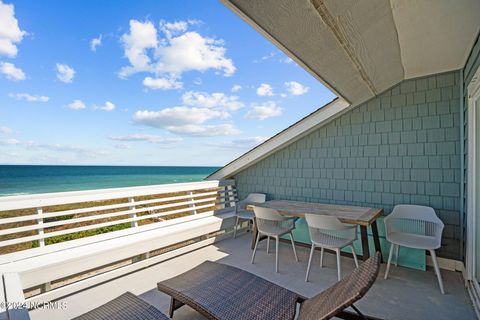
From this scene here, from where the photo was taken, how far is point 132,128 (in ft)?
49.2

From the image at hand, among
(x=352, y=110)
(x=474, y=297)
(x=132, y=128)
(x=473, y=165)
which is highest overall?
(x=132, y=128)

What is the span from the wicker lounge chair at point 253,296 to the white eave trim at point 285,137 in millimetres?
2526

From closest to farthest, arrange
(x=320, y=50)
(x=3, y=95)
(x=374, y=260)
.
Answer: (x=374, y=260) → (x=320, y=50) → (x=3, y=95)

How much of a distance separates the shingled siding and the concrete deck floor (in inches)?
32.6

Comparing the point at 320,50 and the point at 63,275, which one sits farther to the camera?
the point at 63,275

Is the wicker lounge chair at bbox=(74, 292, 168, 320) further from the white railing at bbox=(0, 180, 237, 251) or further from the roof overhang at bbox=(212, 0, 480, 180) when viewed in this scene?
the roof overhang at bbox=(212, 0, 480, 180)

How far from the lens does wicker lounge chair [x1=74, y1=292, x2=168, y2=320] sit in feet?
5.16

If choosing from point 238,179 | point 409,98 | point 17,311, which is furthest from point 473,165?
point 17,311

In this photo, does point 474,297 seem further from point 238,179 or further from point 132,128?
point 132,128

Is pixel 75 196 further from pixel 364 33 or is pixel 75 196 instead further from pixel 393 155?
pixel 393 155

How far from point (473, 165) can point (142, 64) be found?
7007 mm

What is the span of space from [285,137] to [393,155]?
1.69 m

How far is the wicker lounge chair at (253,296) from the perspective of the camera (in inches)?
50.7

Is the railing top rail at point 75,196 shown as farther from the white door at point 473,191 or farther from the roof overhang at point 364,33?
the white door at point 473,191
